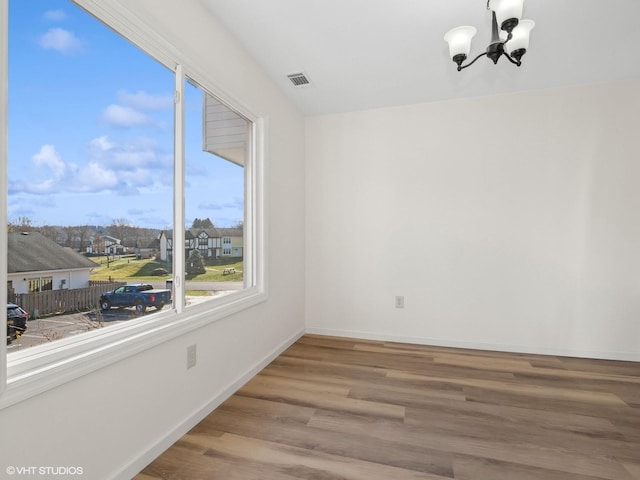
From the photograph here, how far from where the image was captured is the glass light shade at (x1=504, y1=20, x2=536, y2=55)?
186 cm

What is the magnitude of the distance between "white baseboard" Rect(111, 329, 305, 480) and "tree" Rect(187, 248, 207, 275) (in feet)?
2.89

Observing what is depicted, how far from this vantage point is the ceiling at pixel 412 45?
2111mm

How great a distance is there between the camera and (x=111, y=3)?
1458 millimetres

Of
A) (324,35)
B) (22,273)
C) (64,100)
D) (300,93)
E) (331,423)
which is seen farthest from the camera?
(300,93)

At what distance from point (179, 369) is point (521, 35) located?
9.37 ft

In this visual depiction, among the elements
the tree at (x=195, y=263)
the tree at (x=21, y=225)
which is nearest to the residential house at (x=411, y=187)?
the tree at (x=195, y=263)

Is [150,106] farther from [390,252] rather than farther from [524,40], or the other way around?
[390,252]

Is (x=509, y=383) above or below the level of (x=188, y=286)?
below

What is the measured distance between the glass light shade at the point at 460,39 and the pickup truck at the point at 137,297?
236 cm

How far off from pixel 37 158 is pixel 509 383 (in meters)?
3.35

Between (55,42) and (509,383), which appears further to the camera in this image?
(509,383)

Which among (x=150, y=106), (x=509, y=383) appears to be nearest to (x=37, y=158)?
(x=150, y=106)

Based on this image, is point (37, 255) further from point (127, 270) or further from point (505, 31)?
point (505, 31)

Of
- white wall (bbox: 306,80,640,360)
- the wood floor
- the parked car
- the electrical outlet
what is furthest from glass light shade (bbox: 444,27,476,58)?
the parked car
